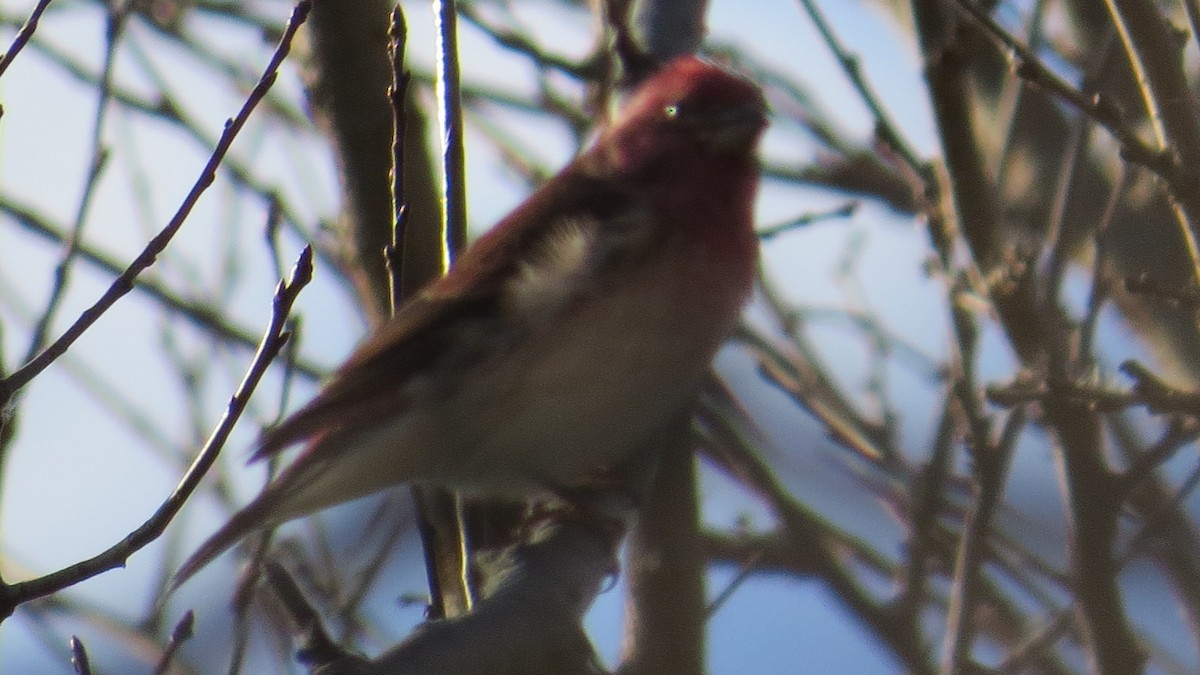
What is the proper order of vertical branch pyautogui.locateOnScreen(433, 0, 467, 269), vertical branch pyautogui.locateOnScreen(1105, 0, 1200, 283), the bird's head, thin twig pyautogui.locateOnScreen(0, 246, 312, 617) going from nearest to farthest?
thin twig pyautogui.locateOnScreen(0, 246, 312, 617) → vertical branch pyautogui.locateOnScreen(1105, 0, 1200, 283) → vertical branch pyautogui.locateOnScreen(433, 0, 467, 269) → the bird's head

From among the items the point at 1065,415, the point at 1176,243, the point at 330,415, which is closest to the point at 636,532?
the point at 330,415

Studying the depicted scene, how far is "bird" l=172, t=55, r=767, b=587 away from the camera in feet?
14.3

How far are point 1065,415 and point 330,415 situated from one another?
211 centimetres

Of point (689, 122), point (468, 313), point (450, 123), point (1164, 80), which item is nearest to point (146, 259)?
point (450, 123)

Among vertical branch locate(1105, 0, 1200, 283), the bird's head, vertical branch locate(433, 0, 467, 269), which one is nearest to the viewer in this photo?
vertical branch locate(1105, 0, 1200, 283)

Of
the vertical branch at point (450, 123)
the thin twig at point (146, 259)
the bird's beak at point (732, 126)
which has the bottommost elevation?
the thin twig at point (146, 259)

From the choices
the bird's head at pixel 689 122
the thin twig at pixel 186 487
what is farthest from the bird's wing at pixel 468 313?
the thin twig at pixel 186 487

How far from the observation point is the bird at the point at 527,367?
14.3 ft

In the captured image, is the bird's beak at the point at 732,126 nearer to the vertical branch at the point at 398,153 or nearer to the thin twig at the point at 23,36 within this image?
the vertical branch at the point at 398,153

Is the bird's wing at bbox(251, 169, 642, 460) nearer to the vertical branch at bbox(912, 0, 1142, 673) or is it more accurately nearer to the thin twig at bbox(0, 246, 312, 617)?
the vertical branch at bbox(912, 0, 1142, 673)

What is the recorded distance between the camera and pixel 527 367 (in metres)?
4.46

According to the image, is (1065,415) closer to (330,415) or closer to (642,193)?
(642,193)

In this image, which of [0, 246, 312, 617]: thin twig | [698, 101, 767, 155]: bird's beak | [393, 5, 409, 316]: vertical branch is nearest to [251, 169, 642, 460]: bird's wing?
[698, 101, 767, 155]: bird's beak

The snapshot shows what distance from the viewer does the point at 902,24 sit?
7.73 metres
